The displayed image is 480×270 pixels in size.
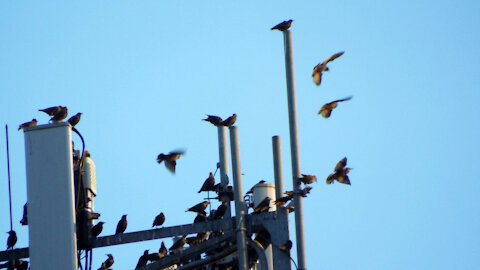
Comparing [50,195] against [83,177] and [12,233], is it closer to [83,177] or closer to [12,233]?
[83,177]

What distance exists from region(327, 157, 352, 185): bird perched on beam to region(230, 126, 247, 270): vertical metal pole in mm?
2350

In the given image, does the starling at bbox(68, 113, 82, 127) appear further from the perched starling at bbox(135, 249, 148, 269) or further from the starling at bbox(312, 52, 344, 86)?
the starling at bbox(312, 52, 344, 86)

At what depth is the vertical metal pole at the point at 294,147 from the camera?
9.62 metres

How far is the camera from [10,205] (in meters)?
11.5

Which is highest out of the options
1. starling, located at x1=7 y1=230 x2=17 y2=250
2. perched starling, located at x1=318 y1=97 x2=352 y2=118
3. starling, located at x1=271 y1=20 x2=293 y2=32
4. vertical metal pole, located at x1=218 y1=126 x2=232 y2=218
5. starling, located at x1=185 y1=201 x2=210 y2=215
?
starling, located at x1=271 y1=20 x2=293 y2=32

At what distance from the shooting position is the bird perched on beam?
12414mm

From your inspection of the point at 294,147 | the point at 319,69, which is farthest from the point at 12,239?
the point at 294,147

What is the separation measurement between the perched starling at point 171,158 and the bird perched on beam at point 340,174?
242 cm

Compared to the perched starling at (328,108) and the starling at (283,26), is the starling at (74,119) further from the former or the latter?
the perched starling at (328,108)

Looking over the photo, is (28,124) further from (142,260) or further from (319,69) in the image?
(319,69)

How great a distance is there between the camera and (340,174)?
491 inches

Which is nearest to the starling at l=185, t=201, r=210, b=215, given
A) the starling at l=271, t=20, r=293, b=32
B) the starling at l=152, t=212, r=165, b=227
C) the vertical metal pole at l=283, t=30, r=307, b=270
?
the starling at l=152, t=212, r=165, b=227

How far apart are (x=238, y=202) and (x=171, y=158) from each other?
393 centimetres

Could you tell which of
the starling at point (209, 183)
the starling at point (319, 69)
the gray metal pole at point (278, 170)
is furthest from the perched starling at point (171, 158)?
the gray metal pole at point (278, 170)
